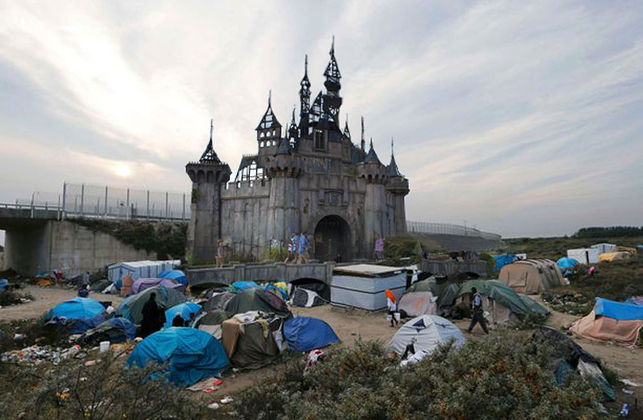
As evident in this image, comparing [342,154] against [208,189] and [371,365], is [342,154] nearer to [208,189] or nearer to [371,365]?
[208,189]

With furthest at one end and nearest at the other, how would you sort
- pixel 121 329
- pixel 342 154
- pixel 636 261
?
pixel 342 154
pixel 636 261
pixel 121 329

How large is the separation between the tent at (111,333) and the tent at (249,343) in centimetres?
398

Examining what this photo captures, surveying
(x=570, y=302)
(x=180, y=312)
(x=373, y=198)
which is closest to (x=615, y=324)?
(x=570, y=302)

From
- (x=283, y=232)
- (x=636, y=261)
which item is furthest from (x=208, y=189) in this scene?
(x=636, y=261)

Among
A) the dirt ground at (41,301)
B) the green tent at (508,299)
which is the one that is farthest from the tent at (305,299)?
the dirt ground at (41,301)

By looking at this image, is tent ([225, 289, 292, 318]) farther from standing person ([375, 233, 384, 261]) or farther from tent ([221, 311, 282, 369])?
standing person ([375, 233, 384, 261])

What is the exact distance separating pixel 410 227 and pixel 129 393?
4606 cm

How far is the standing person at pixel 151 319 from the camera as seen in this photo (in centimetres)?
1188

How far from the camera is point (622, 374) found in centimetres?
898

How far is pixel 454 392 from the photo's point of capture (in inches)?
196

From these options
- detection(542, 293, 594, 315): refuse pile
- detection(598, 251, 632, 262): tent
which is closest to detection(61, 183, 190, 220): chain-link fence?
detection(542, 293, 594, 315): refuse pile

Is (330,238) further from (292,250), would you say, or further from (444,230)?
(444,230)

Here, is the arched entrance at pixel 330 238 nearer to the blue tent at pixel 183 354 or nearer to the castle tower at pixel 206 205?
the castle tower at pixel 206 205

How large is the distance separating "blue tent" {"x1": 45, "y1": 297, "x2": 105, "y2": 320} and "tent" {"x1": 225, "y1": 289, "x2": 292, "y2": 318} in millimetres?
4987
